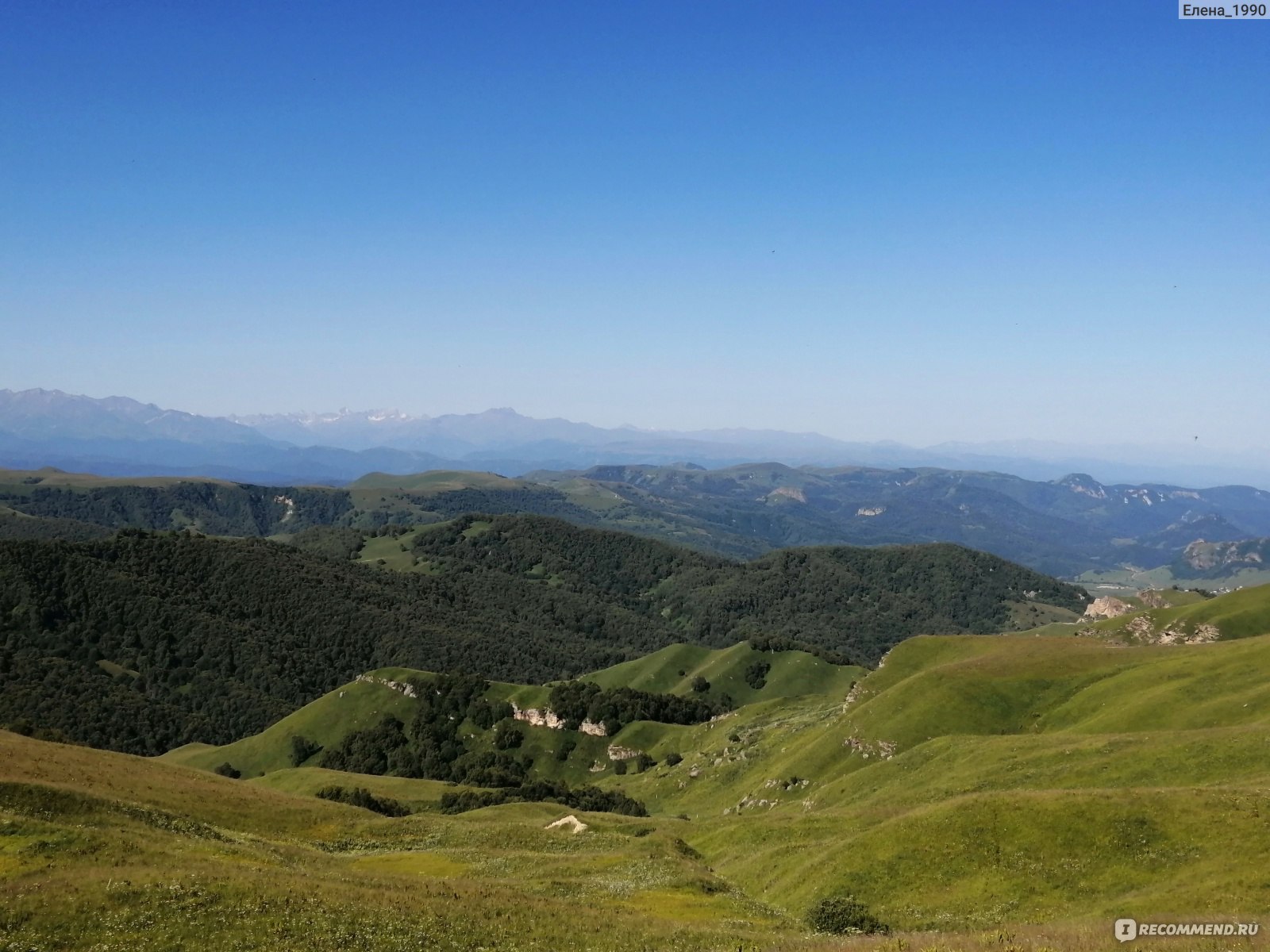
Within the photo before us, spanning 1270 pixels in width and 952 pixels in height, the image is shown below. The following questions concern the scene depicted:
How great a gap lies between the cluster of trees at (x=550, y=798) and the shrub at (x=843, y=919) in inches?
2541

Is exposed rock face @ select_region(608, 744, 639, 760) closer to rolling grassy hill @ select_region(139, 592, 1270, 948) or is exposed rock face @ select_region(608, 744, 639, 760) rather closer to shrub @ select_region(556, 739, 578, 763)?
shrub @ select_region(556, 739, 578, 763)

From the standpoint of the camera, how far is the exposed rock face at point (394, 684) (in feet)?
600

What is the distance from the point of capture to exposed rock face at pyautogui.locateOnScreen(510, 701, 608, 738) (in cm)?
16288

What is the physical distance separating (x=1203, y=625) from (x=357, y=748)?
15755 cm

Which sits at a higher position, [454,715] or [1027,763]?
[1027,763]

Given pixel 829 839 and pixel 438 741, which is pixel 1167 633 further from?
pixel 438 741

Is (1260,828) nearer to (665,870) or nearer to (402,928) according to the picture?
(665,870)

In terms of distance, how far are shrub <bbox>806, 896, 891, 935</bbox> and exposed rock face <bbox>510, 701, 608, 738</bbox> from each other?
124662mm

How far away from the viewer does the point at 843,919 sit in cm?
3897

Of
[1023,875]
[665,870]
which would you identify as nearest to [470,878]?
[665,870]

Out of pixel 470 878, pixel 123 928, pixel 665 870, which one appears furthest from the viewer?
pixel 665 870

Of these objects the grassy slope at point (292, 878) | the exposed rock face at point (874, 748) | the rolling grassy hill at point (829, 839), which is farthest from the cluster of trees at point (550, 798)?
the exposed rock face at point (874, 748)

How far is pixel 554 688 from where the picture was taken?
173m

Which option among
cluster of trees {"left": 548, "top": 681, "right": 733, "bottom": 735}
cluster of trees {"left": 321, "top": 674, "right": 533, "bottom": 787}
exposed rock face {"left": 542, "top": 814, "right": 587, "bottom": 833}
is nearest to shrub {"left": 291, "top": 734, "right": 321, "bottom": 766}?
cluster of trees {"left": 321, "top": 674, "right": 533, "bottom": 787}
